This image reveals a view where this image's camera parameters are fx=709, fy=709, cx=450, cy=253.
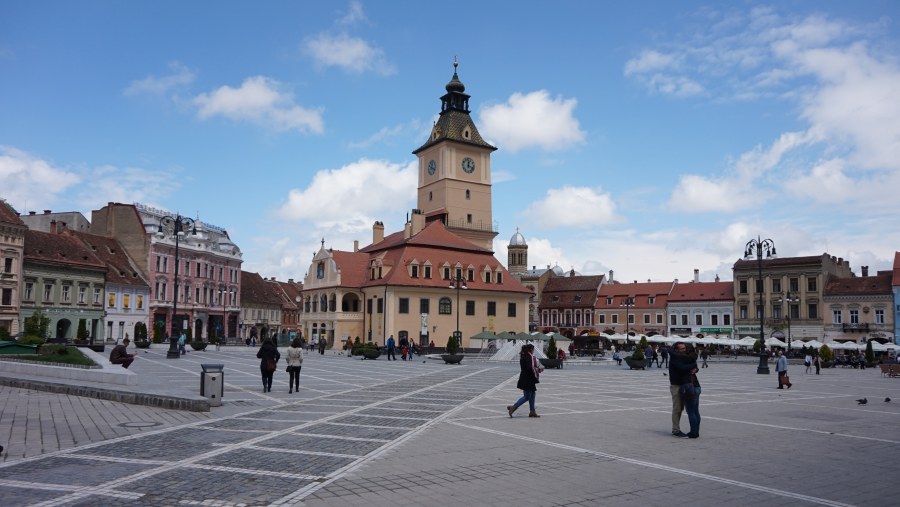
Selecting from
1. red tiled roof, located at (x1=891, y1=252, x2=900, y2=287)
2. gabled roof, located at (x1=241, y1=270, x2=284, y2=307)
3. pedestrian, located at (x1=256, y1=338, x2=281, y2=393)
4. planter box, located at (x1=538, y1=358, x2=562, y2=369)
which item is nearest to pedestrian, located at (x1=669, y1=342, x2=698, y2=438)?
pedestrian, located at (x1=256, y1=338, x2=281, y2=393)

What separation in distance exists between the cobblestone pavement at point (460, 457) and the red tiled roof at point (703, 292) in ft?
235

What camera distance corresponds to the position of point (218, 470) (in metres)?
9.23

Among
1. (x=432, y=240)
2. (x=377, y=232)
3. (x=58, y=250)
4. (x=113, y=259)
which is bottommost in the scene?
(x=113, y=259)

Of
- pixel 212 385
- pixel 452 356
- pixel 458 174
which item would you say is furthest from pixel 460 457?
pixel 458 174

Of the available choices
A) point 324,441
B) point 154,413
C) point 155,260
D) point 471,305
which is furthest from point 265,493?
point 155,260

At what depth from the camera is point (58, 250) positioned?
6241 centimetres

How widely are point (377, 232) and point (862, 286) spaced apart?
2066 inches

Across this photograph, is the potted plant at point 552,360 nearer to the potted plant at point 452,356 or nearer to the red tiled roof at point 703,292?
the potted plant at point 452,356

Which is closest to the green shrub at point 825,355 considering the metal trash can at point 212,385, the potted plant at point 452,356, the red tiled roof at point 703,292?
the potted plant at point 452,356

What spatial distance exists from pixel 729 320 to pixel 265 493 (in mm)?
85924

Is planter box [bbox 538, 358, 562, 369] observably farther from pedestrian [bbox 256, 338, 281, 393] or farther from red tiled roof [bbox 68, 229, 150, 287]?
red tiled roof [bbox 68, 229, 150, 287]

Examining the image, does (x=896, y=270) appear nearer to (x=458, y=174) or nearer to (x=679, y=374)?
(x=458, y=174)

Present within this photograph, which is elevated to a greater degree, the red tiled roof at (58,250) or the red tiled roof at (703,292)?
the red tiled roof at (58,250)

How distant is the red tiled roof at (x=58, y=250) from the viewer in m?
59.8
